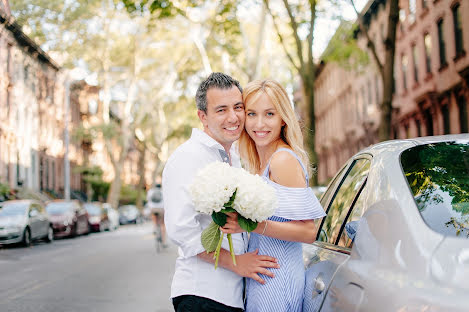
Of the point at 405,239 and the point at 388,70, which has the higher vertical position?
the point at 388,70

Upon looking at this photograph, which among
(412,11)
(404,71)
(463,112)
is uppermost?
(412,11)

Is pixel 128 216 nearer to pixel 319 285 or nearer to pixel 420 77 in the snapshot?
pixel 420 77

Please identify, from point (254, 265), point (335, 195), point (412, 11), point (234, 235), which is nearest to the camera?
point (254, 265)

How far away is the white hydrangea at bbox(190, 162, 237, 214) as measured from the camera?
2.72 m

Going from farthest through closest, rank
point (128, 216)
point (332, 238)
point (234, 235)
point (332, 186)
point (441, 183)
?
1. point (128, 216)
2. point (332, 186)
3. point (332, 238)
4. point (234, 235)
5. point (441, 183)

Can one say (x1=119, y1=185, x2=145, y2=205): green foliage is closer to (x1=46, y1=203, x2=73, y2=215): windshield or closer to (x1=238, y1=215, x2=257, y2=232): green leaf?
(x1=46, y1=203, x2=73, y2=215): windshield

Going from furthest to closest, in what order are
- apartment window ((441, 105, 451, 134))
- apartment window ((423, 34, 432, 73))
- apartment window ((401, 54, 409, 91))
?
apartment window ((401, 54, 409, 91)) → apartment window ((423, 34, 432, 73)) → apartment window ((441, 105, 451, 134))

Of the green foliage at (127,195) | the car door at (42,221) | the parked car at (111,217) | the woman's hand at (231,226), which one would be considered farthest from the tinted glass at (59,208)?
the green foliage at (127,195)

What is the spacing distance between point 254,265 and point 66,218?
26.3m

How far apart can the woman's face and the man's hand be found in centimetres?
66

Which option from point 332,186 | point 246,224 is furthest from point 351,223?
point 332,186

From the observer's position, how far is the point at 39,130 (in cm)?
4825

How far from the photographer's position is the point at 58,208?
28.9 m

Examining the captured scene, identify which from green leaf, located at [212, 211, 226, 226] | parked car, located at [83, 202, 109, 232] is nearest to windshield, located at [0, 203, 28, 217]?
parked car, located at [83, 202, 109, 232]
